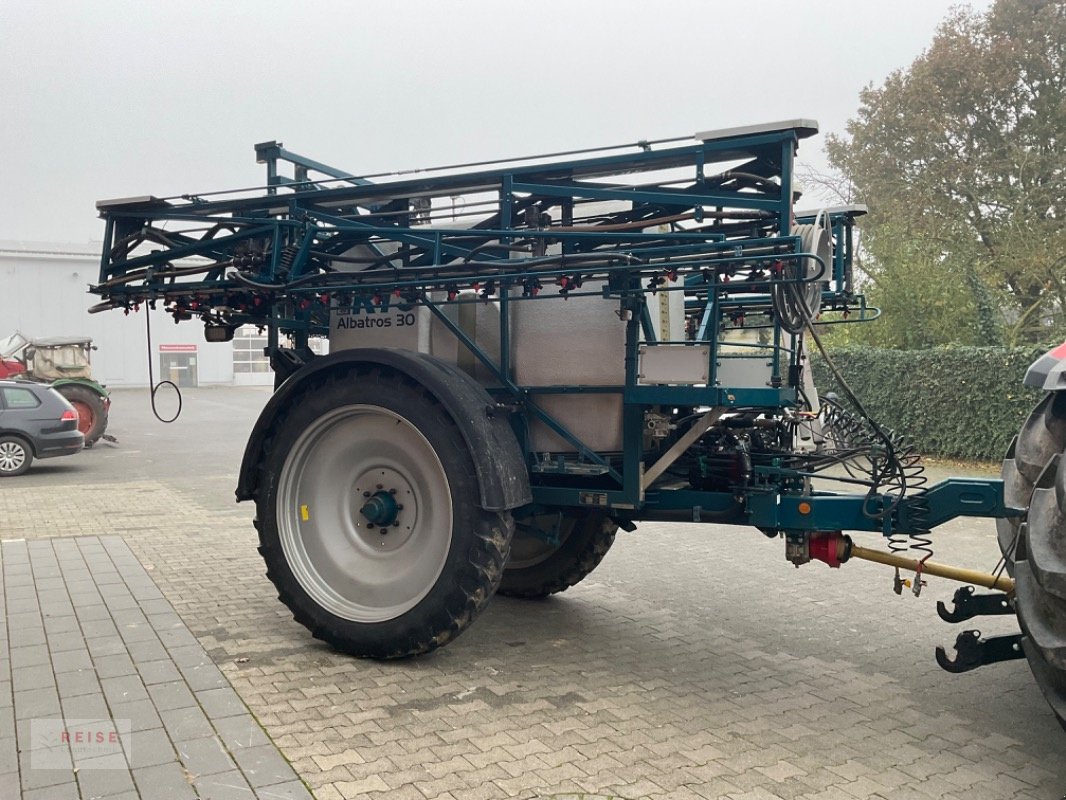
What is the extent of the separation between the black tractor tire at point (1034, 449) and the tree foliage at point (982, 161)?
13564 mm

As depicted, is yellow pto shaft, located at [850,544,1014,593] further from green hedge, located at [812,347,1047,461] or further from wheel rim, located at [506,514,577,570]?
green hedge, located at [812,347,1047,461]

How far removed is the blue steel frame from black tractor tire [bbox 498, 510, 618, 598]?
1.02 metres

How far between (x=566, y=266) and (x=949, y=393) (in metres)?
11.9

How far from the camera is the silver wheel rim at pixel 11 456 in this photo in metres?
13.4

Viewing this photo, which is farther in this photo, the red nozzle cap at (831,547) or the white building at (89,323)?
the white building at (89,323)

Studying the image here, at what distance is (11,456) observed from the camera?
13469mm

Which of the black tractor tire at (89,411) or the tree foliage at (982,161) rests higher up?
the tree foliage at (982,161)

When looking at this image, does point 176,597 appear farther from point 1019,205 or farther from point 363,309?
point 1019,205

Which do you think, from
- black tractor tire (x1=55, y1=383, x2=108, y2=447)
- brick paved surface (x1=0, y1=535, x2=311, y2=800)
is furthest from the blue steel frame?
black tractor tire (x1=55, y1=383, x2=108, y2=447)

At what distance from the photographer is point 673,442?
4.91m

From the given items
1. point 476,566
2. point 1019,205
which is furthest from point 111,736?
point 1019,205

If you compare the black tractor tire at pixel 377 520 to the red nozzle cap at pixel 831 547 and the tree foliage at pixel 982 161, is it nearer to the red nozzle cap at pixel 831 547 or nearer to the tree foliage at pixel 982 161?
the red nozzle cap at pixel 831 547

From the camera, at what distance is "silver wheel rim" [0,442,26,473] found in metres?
13.4

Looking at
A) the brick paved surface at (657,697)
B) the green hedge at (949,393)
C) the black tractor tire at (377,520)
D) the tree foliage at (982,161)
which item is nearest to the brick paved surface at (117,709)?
the brick paved surface at (657,697)
